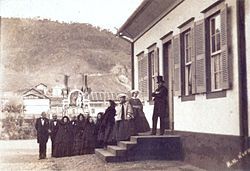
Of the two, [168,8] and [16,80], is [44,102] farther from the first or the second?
[168,8]

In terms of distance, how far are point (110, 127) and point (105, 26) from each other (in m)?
2.72

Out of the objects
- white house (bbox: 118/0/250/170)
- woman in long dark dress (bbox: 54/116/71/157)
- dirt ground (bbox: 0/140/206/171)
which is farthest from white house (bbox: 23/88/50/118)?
woman in long dark dress (bbox: 54/116/71/157)

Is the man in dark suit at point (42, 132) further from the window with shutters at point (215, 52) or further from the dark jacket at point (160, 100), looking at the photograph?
the window with shutters at point (215, 52)

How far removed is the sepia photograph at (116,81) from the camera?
443 cm

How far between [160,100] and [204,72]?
4.32ft

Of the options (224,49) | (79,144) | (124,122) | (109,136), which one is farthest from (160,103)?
(224,49)

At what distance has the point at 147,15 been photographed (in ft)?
22.5

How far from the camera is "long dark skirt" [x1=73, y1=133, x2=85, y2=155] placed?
7.14m

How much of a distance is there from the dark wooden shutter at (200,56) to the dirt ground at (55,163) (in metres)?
0.84

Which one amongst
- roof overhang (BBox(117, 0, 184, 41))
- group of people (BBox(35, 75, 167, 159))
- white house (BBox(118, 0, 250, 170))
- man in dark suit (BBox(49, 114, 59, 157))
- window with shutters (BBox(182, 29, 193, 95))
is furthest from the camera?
group of people (BBox(35, 75, 167, 159))

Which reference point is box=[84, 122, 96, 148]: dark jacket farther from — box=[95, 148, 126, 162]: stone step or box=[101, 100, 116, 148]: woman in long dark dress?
box=[95, 148, 126, 162]: stone step

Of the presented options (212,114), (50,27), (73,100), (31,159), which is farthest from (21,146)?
(212,114)

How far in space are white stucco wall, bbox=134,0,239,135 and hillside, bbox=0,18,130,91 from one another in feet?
3.34

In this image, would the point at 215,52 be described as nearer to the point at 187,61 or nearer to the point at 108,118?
the point at 187,61
